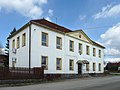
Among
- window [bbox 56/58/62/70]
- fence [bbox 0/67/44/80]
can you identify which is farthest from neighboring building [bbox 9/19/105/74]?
fence [bbox 0/67/44/80]

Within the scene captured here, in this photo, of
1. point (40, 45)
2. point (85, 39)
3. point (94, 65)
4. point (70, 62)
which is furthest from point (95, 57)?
point (40, 45)

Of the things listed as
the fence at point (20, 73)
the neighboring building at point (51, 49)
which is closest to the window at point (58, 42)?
the neighboring building at point (51, 49)

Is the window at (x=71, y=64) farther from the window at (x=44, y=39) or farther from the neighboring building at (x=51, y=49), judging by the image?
the window at (x=44, y=39)

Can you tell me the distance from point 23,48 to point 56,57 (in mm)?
4822

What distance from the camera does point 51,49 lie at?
3284 cm

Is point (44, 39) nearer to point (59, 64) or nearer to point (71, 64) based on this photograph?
point (59, 64)

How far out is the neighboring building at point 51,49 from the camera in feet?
100

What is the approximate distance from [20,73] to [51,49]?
328 inches

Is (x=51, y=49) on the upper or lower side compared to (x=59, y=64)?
upper

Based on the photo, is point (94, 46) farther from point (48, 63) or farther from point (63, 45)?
point (48, 63)

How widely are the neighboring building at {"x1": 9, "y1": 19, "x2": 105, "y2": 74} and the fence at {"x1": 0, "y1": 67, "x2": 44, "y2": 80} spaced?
2.71 metres

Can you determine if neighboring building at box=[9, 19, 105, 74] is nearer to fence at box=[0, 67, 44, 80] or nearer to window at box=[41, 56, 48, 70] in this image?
window at box=[41, 56, 48, 70]

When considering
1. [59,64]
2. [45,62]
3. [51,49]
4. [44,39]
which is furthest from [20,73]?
[59,64]

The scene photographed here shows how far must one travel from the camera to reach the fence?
23.4 meters
